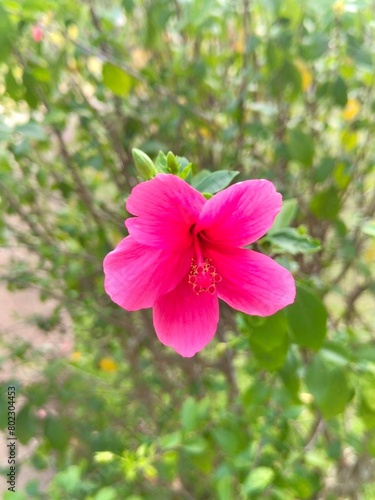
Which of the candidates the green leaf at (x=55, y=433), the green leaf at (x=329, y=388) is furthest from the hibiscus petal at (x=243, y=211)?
the green leaf at (x=55, y=433)

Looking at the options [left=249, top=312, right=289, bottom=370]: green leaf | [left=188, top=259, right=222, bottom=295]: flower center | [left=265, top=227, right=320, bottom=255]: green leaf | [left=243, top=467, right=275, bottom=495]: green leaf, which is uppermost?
[left=265, top=227, right=320, bottom=255]: green leaf

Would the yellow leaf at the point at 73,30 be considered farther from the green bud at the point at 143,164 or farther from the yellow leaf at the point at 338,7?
the green bud at the point at 143,164

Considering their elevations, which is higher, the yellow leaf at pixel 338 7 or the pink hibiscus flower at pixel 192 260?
the yellow leaf at pixel 338 7

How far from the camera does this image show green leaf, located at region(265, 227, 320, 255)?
0.54 meters

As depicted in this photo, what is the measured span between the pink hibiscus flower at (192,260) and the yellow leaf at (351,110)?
39.8 inches

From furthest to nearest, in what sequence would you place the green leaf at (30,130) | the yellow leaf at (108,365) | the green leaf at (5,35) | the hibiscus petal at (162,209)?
the yellow leaf at (108,365) → the green leaf at (30,130) → the green leaf at (5,35) → the hibiscus petal at (162,209)

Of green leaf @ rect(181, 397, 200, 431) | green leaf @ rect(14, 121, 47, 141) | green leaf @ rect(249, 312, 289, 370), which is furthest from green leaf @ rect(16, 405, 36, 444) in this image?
green leaf @ rect(249, 312, 289, 370)

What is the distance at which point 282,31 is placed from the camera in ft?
3.75

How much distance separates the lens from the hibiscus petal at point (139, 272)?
46 centimetres

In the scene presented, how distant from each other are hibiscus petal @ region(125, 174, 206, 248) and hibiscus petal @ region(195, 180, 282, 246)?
13 mm

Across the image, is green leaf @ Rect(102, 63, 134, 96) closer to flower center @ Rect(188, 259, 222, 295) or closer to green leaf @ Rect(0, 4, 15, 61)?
green leaf @ Rect(0, 4, 15, 61)

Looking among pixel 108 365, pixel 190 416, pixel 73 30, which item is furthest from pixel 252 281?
pixel 108 365

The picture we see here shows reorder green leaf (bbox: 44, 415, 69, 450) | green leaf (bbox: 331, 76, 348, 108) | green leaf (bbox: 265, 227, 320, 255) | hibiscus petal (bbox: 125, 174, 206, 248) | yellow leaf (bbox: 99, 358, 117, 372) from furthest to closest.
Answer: yellow leaf (bbox: 99, 358, 117, 372) → green leaf (bbox: 44, 415, 69, 450) → green leaf (bbox: 331, 76, 348, 108) → green leaf (bbox: 265, 227, 320, 255) → hibiscus petal (bbox: 125, 174, 206, 248)

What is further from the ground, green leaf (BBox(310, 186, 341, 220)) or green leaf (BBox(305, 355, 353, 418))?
green leaf (BBox(310, 186, 341, 220))
